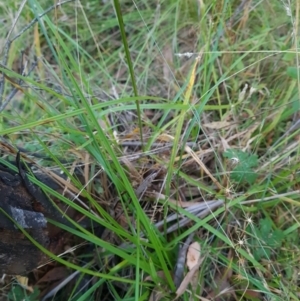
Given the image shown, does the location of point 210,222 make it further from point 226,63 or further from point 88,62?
Result: point 88,62

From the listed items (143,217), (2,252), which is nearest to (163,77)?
(143,217)

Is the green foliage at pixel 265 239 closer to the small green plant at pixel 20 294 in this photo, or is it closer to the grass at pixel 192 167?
the grass at pixel 192 167

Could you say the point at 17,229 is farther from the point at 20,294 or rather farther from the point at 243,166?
the point at 243,166

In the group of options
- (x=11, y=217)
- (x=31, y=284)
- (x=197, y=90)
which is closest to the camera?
(x=11, y=217)

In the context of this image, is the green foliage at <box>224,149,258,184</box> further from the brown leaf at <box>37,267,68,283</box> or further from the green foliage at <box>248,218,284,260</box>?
the brown leaf at <box>37,267,68,283</box>

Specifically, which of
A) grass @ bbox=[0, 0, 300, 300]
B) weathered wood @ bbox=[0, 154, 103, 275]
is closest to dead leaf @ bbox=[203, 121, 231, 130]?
grass @ bbox=[0, 0, 300, 300]

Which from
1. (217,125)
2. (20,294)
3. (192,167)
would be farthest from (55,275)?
(217,125)

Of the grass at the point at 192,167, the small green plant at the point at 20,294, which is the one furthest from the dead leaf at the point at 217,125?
the small green plant at the point at 20,294

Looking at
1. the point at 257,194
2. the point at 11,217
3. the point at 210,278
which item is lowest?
the point at 210,278
